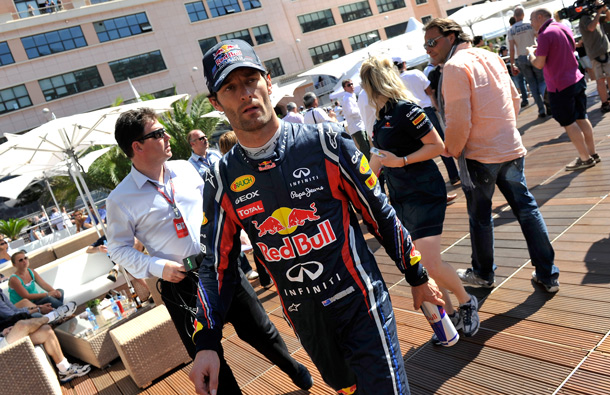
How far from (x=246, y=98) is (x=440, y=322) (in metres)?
1.50

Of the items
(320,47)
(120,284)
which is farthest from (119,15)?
(120,284)

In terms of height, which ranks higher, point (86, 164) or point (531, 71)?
point (86, 164)

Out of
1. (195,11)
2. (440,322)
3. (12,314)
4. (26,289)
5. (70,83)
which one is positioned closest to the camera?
(440,322)

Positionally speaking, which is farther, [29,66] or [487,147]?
[29,66]

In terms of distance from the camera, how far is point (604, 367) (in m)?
2.48

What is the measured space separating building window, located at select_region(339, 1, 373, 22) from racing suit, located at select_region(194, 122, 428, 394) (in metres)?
45.5

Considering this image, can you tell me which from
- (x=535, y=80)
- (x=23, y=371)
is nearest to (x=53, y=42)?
(x=535, y=80)

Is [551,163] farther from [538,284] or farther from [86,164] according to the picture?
[86,164]

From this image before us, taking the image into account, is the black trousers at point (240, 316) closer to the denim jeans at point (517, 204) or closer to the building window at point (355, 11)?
the denim jeans at point (517, 204)

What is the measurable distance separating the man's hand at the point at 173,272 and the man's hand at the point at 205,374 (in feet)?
3.84

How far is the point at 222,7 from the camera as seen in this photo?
3900cm

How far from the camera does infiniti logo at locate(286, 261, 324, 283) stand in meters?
1.83

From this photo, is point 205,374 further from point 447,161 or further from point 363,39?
point 363,39

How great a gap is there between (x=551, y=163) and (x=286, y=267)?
5.87 meters
